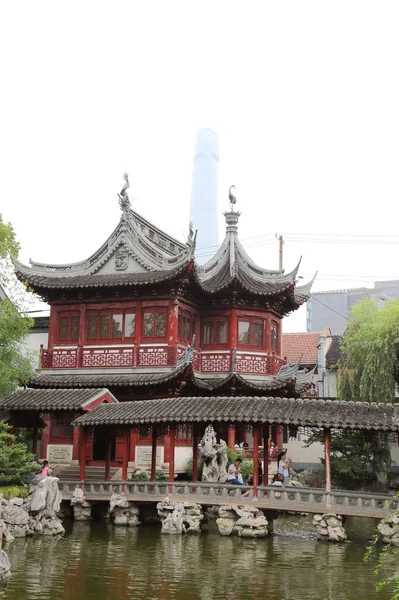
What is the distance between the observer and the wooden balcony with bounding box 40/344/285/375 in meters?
25.9

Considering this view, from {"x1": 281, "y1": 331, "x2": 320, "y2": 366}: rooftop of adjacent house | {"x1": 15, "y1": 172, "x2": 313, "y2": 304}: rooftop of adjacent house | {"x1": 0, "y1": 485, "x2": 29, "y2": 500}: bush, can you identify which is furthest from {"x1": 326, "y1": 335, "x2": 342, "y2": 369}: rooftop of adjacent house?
{"x1": 0, "y1": 485, "x2": 29, "y2": 500}: bush

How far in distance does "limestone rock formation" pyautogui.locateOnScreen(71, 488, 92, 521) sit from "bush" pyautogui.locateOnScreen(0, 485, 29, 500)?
1.39 meters

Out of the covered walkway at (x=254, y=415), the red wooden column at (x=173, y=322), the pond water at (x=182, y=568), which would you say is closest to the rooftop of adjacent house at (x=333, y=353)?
the red wooden column at (x=173, y=322)

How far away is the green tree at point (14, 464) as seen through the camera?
1970 centimetres

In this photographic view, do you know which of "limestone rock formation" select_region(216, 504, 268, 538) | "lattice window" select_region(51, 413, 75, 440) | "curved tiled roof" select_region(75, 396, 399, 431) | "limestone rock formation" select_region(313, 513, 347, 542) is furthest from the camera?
"lattice window" select_region(51, 413, 75, 440)

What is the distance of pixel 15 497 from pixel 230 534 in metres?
5.52

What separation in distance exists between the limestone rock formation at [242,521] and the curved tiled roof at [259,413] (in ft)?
7.40

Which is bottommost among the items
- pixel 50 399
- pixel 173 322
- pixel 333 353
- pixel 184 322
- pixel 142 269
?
pixel 50 399

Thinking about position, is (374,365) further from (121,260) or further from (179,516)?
(179,516)

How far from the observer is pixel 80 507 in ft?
67.5

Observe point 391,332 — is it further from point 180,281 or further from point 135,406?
point 135,406

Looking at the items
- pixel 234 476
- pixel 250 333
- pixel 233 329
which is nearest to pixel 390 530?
pixel 234 476

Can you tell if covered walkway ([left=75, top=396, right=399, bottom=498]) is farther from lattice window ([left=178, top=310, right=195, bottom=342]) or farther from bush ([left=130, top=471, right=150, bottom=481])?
lattice window ([left=178, top=310, right=195, bottom=342])

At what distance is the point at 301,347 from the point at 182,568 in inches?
1138
